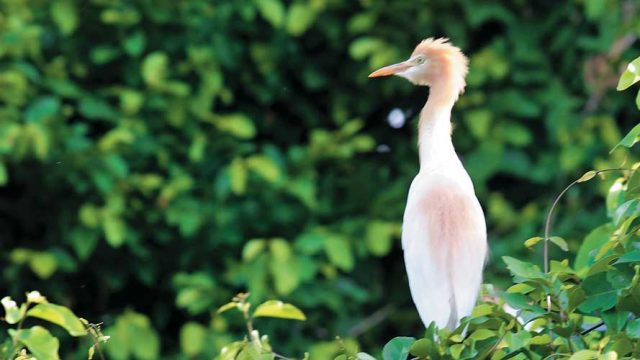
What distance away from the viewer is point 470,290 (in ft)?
5.89

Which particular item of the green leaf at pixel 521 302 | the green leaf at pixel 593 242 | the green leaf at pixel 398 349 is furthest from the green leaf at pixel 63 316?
the green leaf at pixel 593 242

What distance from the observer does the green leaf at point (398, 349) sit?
140cm

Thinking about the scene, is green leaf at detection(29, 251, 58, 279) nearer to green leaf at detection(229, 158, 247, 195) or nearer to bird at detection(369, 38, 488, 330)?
green leaf at detection(229, 158, 247, 195)

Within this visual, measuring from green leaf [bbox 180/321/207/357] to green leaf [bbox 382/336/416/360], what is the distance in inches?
67.9

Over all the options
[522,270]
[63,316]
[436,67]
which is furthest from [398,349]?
[436,67]

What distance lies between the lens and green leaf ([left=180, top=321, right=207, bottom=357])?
10.1 ft

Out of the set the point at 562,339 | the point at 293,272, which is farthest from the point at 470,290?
the point at 293,272

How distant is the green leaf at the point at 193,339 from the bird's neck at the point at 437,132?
4.37 ft

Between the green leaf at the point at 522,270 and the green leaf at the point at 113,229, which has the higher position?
the green leaf at the point at 113,229

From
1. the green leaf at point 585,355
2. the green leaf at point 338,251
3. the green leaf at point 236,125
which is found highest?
the green leaf at point 236,125

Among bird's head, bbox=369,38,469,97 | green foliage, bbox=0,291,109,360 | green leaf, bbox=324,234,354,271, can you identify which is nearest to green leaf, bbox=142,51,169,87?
green leaf, bbox=324,234,354,271

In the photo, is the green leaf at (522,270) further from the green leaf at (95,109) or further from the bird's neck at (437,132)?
the green leaf at (95,109)

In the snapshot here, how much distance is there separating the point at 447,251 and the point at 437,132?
0.21m

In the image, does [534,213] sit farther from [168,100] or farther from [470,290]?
[470,290]
